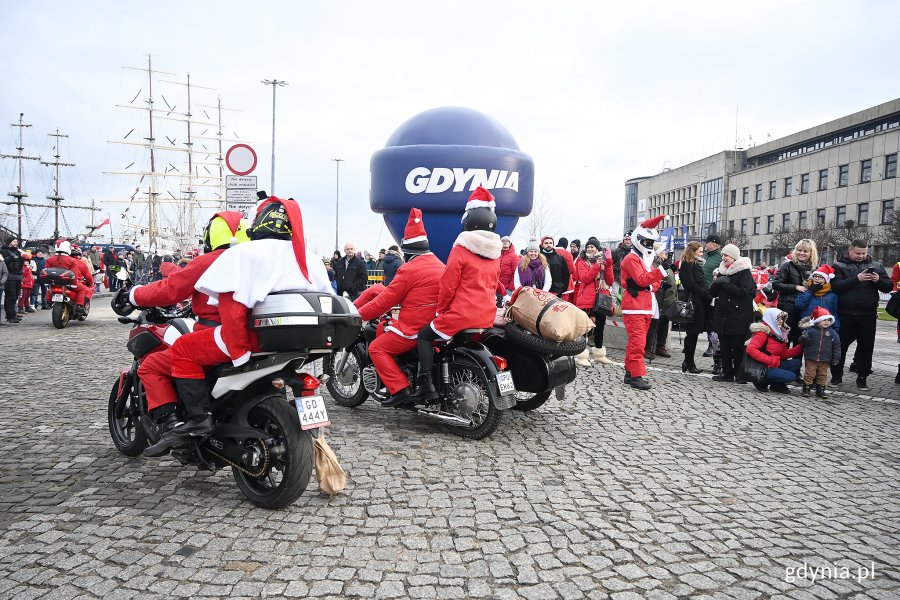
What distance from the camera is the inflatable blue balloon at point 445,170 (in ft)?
38.1

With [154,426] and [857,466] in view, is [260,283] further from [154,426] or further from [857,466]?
[857,466]

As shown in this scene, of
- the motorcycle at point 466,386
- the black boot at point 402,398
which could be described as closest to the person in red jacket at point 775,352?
the motorcycle at point 466,386

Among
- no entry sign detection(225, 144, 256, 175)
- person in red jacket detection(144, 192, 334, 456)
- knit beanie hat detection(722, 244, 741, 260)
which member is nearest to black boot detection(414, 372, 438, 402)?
person in red jacket detection(144, 192, 334, 456)

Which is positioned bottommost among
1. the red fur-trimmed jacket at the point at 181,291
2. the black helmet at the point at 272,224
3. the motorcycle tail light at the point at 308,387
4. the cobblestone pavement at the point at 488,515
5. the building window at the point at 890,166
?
the cobblestone pavement at the point at 488,515

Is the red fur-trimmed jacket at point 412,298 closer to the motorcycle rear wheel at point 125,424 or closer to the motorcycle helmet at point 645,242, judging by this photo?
the motorcycle rear wheel at point 125,424

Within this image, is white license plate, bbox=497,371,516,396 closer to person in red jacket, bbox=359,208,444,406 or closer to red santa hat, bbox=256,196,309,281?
person in red jacket, bbox=359,208,444,406

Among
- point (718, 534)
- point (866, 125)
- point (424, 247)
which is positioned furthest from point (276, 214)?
point (866, 125)

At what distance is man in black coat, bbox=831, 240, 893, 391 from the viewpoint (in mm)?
8469

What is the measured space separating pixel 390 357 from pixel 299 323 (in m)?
2.36

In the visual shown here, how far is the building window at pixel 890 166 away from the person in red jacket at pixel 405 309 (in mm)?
58440

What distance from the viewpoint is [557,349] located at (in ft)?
18.9

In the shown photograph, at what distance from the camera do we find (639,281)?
26.5 feet

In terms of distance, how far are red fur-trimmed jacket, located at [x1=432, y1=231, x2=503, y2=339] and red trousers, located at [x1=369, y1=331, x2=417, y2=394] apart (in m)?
0.42

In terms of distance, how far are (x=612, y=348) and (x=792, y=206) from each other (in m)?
63.1
